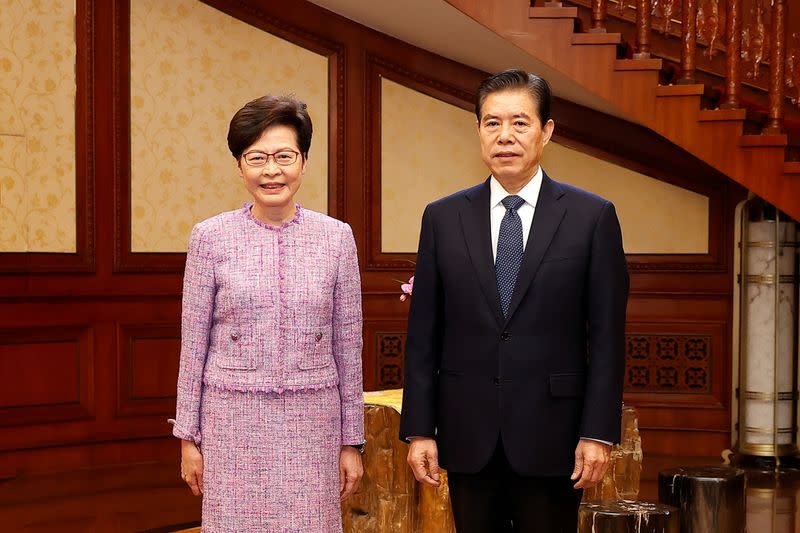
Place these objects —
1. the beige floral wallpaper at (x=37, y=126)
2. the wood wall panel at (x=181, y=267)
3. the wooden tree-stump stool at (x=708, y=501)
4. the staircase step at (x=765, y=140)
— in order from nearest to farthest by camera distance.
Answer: the wooden tree-stump stool at (x=708, y=501), the staircase step at (x=765, y=140), the beige floral wallpaper at (x=37, y=126), the wood wall panel at (x=181, y=267)

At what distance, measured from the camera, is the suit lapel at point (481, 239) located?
210 cm

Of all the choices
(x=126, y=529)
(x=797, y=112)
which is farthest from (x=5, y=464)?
(x=797, y=112)

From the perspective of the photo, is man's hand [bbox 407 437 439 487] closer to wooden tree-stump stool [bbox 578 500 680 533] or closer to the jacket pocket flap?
the jacket pocket flap

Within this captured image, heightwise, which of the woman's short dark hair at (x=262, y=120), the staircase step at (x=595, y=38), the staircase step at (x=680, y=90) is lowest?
the woman's short dark hair at (x=262, y=120)

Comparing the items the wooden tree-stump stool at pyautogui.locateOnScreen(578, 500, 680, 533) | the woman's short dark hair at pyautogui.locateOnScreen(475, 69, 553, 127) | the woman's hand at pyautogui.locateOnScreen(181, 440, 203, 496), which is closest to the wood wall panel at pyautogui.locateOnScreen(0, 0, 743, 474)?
the wooden tree-stump stool at pyautogui.locateOnScreen(578, 500, 680, 533)

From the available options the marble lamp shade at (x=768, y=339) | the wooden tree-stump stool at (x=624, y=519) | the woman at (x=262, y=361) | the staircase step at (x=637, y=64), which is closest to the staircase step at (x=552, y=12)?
the staircase step at (x=637, y=64)

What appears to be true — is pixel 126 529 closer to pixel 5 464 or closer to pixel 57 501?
pixel 57 501

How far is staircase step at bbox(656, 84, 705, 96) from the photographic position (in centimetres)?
486

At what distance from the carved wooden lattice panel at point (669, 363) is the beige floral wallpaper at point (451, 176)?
0.50 m

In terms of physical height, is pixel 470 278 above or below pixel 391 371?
above

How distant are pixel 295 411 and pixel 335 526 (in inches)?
11.3

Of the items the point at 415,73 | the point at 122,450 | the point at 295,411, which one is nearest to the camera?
the point at 295,411

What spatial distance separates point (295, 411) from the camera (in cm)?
225

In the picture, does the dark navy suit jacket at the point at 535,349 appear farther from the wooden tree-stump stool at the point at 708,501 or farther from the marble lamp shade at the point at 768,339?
the marble lamp shade at the point at 768,339
